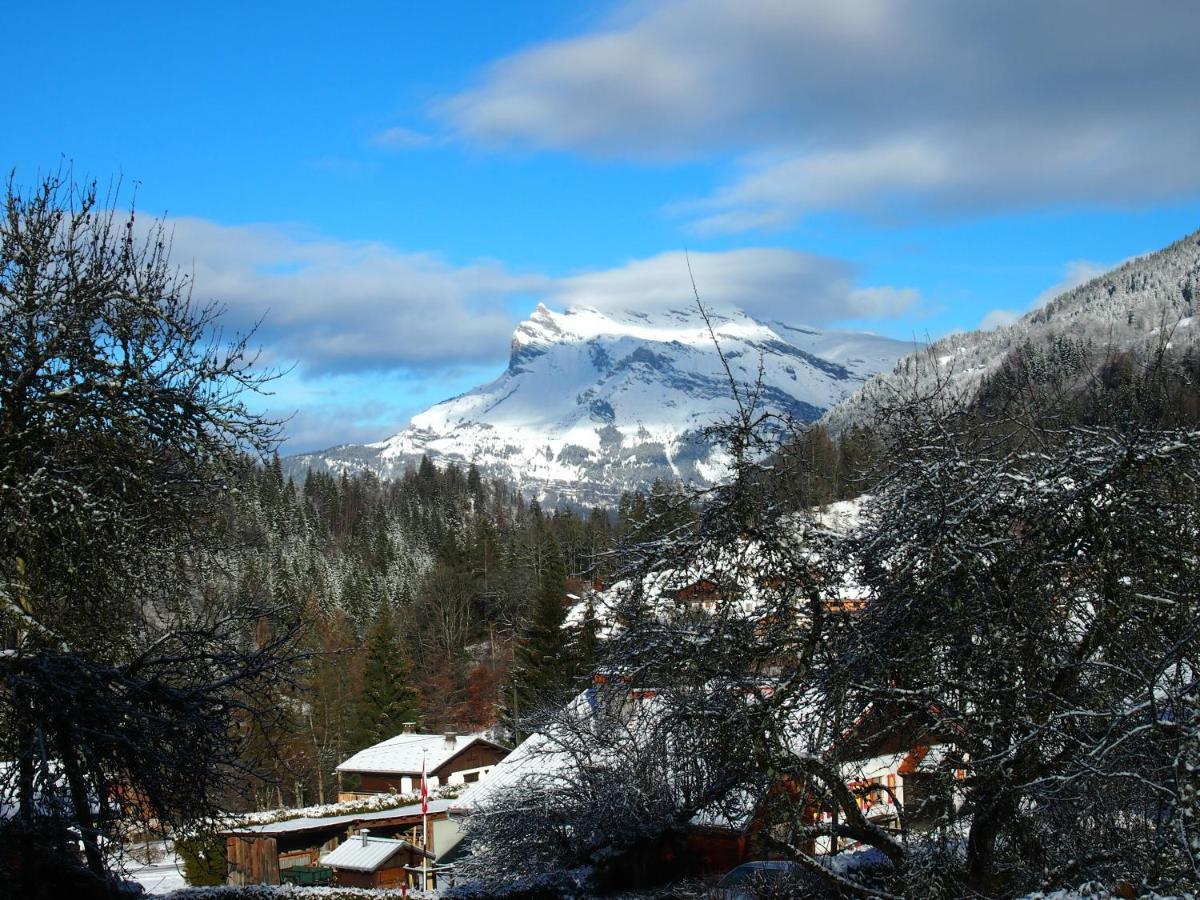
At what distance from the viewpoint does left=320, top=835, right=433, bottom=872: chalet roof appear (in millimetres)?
28859

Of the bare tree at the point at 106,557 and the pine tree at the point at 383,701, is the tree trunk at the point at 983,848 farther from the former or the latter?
the pine tree at the point at 383,701

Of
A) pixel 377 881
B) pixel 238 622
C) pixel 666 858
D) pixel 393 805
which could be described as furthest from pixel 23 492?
pixel 393 805

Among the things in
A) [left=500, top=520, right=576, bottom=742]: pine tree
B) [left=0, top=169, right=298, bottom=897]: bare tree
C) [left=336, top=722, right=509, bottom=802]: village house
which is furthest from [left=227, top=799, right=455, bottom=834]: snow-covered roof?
[left=0, top=169, right=298, bottom=897]: bare tree

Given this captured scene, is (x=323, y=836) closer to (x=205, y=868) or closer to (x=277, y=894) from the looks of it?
(x=205, y=868)

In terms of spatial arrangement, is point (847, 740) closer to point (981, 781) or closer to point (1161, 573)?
point (981, 781)

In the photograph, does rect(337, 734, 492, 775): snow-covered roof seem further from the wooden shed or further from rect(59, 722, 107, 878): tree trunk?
rect(59, 722, 107, 878): tree trunk

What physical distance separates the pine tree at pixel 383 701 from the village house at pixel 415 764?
23.3 ft

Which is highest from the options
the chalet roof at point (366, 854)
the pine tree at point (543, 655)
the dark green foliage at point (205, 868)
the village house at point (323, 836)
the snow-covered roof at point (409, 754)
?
the pine tree at point (543, 655)

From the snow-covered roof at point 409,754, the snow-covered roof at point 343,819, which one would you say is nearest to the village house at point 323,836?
the snow-covered roof at point 343,819

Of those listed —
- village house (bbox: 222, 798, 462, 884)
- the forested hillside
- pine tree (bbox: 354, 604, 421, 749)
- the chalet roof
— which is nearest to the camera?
the forested hillside

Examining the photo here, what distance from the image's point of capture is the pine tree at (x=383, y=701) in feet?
183

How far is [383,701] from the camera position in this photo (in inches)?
2210

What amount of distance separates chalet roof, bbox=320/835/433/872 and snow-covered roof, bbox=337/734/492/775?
12.9 m

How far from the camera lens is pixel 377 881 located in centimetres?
2916
